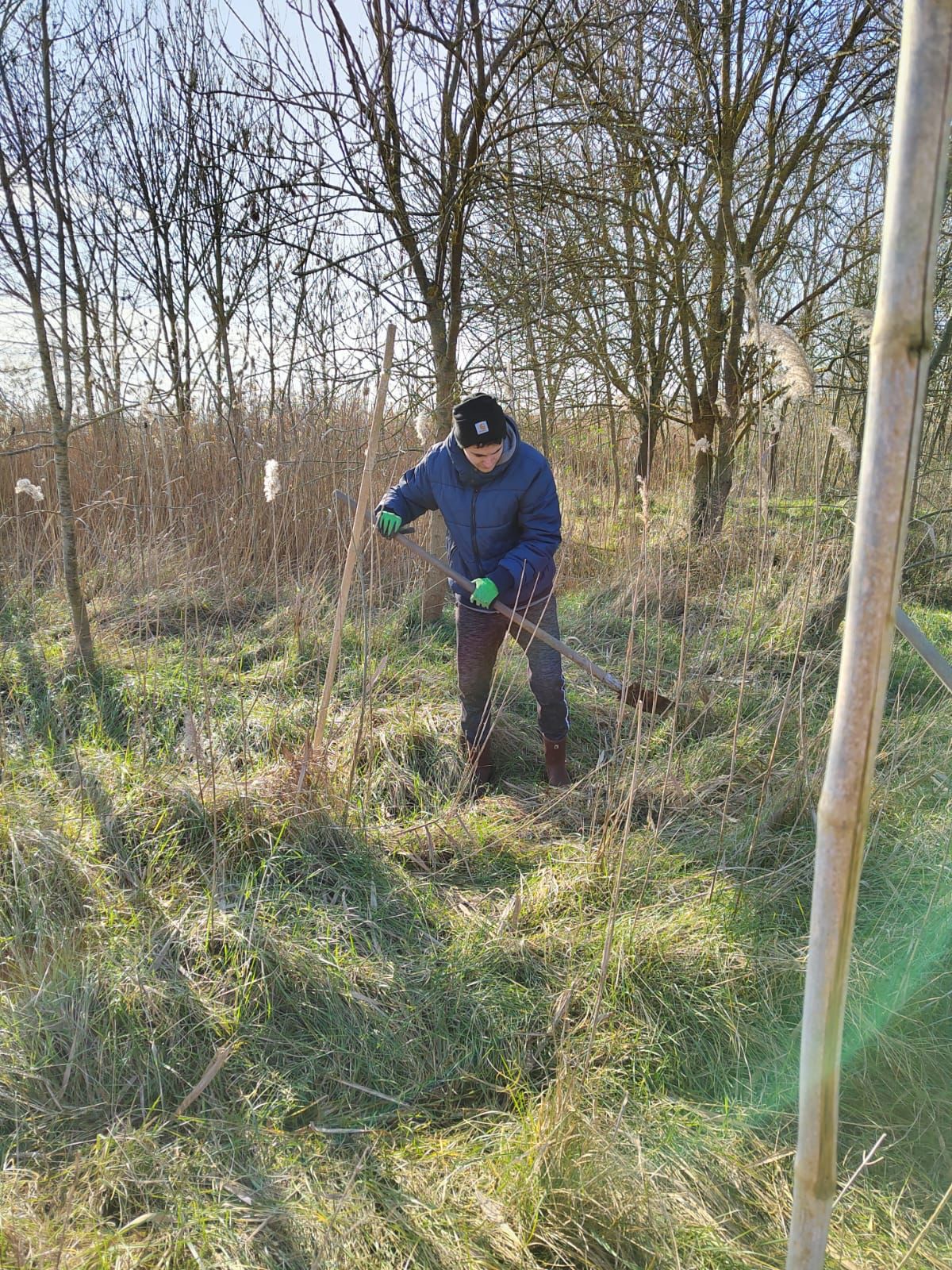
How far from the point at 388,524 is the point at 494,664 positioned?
0.73 metres

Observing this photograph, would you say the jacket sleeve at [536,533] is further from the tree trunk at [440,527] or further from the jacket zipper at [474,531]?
the tree trunk at [440,527]

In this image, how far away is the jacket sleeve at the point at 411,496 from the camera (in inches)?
123

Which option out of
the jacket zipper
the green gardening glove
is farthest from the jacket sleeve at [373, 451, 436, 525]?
the green gardening glove

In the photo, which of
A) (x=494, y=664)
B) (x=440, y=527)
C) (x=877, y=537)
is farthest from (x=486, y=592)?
(x=877, y=537)

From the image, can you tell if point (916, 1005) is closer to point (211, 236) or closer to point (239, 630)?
point (239, 630)

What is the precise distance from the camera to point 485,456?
283cm

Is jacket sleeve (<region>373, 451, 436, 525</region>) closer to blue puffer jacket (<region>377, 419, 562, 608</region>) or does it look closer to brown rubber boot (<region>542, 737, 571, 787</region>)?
blue puffer jacket (<region>377, 419, 562, 608</region>)

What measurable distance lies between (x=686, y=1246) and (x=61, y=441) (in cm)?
357

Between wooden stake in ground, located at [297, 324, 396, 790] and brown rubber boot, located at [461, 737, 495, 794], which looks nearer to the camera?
wooden stake in ground, located at [297, 324, 396, 790]

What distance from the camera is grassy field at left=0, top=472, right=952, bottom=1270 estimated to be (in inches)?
58.8

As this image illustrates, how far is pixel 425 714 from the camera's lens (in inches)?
136

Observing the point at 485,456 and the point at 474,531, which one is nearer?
the point at 485,456

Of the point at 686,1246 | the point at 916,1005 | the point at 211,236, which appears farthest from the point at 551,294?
the point at 686,1246

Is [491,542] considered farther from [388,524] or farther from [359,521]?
[359,521]
